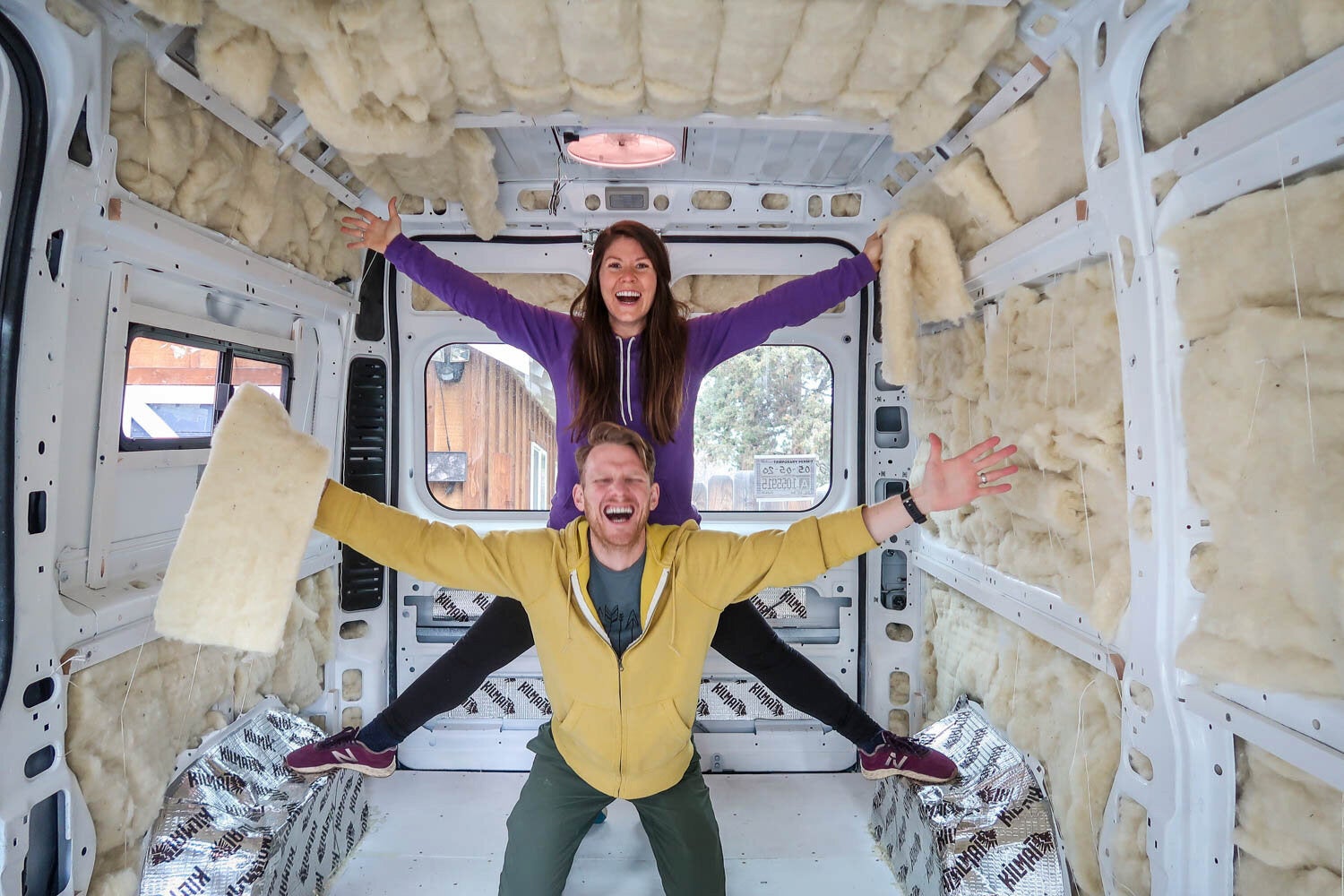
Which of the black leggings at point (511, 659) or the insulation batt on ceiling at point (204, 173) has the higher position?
the insulation batt on ceiling at point (204, 173)

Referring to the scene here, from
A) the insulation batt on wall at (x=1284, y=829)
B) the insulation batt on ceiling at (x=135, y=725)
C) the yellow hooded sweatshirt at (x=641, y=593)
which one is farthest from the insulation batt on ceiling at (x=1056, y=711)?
the insulation batt on ceiling at (x=135, y=725)

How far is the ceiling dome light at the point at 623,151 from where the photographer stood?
10.5 feet

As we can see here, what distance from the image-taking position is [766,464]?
3.94 m

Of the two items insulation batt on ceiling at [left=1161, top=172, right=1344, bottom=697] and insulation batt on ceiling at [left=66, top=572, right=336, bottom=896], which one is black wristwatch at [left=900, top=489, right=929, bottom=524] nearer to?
insulation batt on ceiling at [left=1161, top=172, right=1344, bottom=697]

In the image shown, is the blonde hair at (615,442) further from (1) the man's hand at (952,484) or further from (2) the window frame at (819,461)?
(2) the window frame at (819,461)

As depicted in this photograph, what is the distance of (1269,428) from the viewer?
4.66 feet

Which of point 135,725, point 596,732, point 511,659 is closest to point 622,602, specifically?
point 596,732

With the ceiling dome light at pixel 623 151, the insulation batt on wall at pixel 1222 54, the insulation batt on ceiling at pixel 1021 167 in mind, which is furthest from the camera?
the ceiling dome light at pixel 623 151

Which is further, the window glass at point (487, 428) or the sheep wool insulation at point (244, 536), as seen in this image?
A: the window glass at point (487, 428)

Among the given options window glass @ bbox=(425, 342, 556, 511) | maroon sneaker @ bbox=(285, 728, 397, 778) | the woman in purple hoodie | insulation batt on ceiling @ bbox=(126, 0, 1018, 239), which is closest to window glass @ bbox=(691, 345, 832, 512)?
window glass @ bbox=(425, 342, 556, 511)

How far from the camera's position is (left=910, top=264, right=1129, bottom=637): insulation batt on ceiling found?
1908 mm

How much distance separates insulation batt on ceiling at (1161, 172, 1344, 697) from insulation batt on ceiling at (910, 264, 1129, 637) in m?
0.28

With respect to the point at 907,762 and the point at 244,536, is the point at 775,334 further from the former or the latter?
the point at 244,536

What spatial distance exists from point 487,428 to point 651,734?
7.35ft
